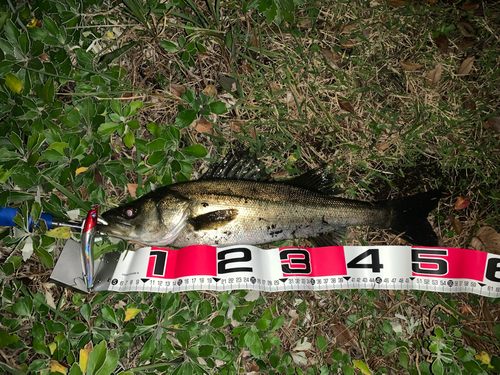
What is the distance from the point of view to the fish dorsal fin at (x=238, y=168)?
332 centimetres

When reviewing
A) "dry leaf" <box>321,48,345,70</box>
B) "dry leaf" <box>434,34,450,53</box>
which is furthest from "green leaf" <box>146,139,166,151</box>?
"dry leaf" <box>434,34,450,53</box>

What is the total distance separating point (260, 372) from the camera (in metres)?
3.38

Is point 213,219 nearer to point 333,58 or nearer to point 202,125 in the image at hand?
point 202,125

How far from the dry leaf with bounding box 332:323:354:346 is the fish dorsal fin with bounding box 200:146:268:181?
195cm

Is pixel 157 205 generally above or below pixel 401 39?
below

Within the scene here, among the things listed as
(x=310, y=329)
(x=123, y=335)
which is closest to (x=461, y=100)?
(x=310, y=329)

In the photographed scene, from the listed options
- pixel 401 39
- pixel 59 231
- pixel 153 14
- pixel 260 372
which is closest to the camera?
pixel 59 231

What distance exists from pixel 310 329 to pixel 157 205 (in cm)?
223

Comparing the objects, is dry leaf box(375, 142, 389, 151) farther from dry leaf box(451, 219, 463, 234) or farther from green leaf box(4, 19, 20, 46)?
green leaf box(4, 19, 20, 46)

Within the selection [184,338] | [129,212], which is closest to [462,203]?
[184,338]

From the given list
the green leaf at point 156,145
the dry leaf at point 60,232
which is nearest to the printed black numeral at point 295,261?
the green leaf at point 156,145

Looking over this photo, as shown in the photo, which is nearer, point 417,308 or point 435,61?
point 417,308

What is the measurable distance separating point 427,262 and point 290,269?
1512 millimetres

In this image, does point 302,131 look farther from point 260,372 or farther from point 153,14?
point 260,372
